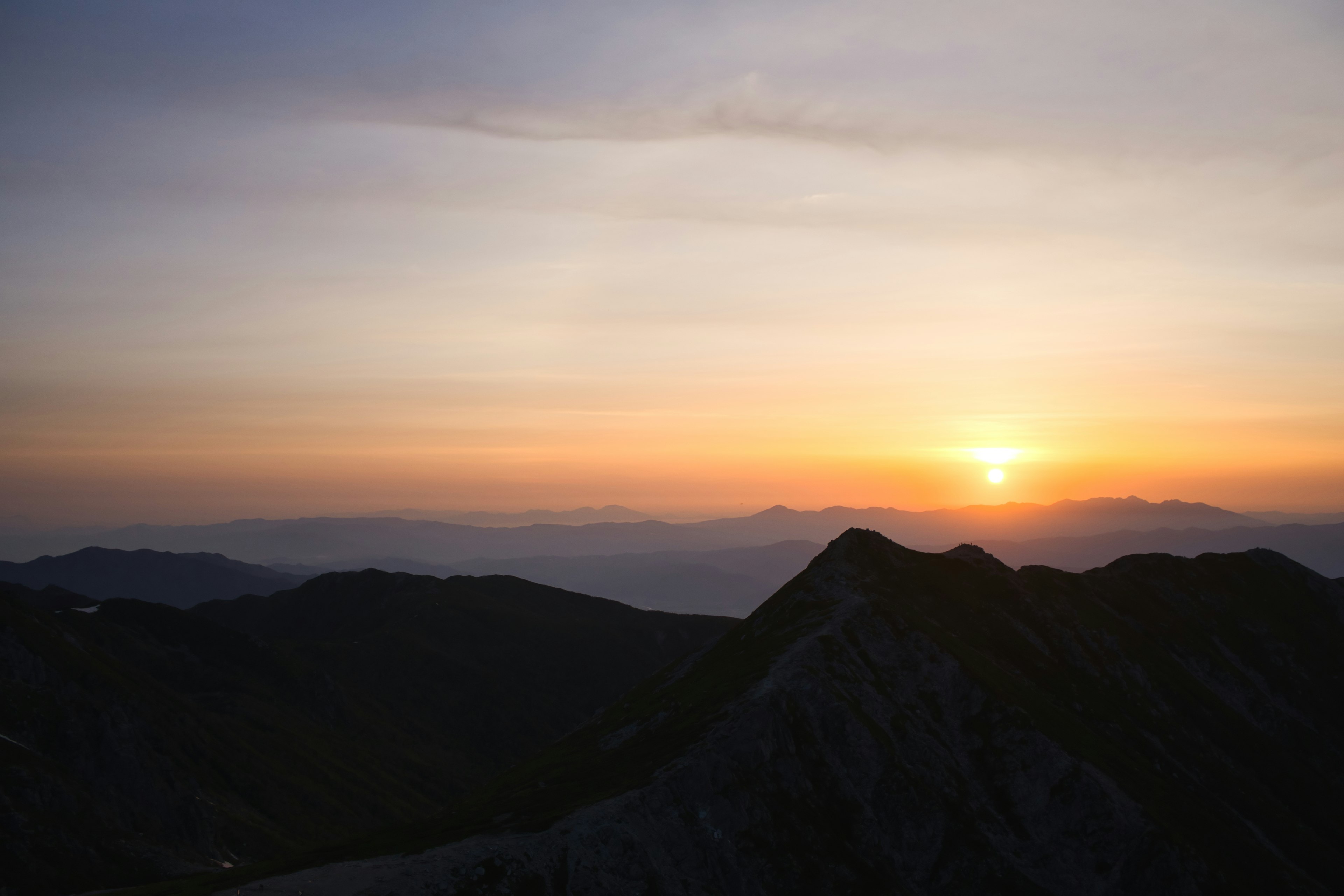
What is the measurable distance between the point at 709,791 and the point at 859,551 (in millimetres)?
67792

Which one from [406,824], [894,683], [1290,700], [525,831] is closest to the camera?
[525,831]

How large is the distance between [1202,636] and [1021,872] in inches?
3833

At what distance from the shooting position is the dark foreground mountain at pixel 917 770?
79.6 metres

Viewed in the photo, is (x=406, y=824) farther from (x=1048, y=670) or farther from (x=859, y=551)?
(x=1048, y=670)

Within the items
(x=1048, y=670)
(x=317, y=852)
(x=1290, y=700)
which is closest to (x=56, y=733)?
(x=317, y=852)

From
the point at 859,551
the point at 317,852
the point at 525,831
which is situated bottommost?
the point at 317,852

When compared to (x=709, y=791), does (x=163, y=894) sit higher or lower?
lower

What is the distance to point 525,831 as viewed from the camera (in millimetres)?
76500

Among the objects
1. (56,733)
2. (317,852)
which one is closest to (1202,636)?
(317,852)

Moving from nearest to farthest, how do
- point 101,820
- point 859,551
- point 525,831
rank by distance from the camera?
point 525,831 → point 101,820 → point 859,551

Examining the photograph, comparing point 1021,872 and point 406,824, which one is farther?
point 406,824

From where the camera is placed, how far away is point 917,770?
326ft

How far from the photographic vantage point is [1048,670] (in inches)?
5157

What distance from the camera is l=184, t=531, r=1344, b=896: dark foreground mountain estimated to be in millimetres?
79562
